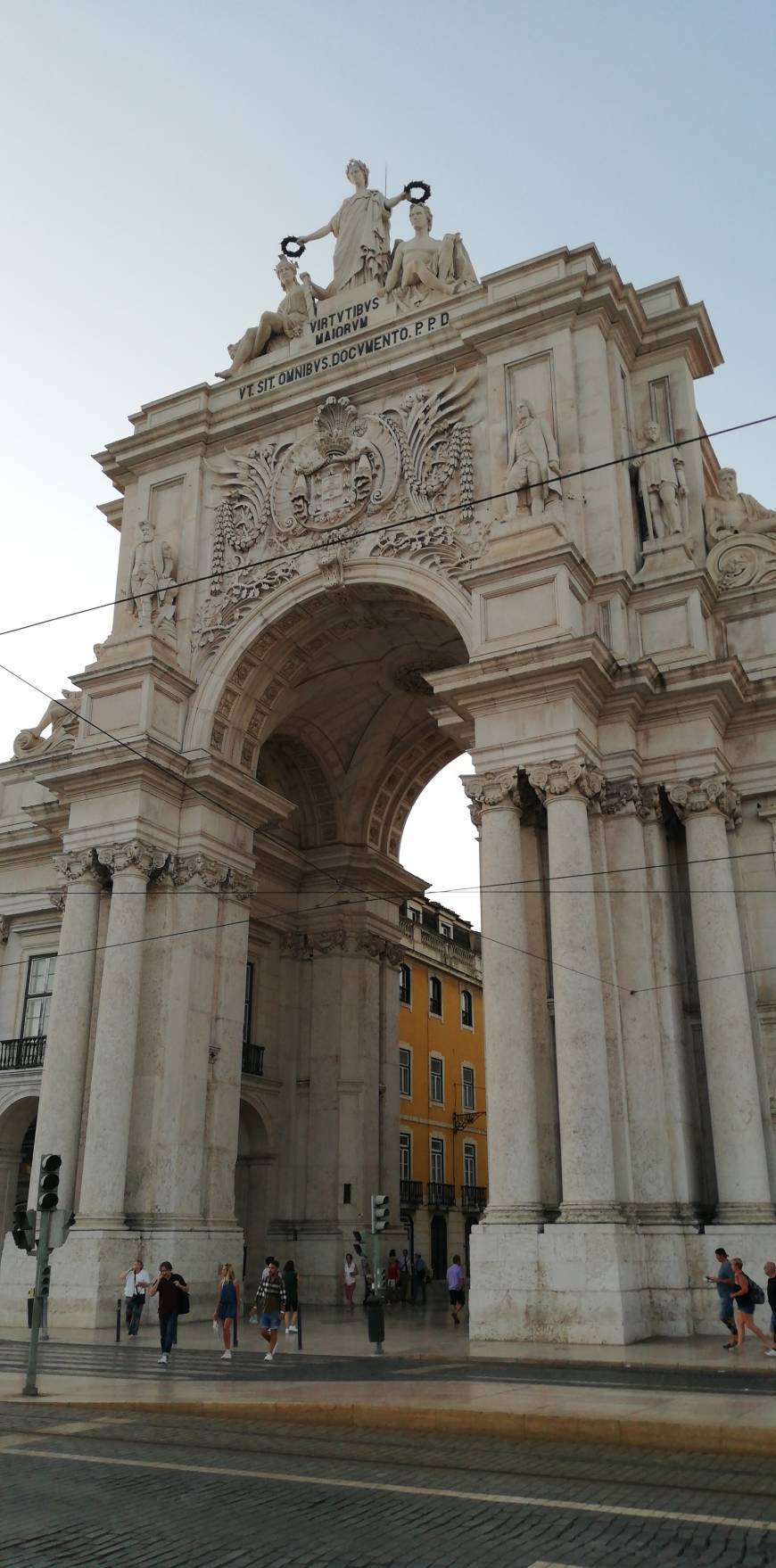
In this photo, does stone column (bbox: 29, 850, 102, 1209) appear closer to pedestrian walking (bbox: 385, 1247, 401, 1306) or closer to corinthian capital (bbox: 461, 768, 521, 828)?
corinthian capital (bbox: 461, 768, 521, 828)

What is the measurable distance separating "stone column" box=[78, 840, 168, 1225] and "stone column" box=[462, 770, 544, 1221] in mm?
7154

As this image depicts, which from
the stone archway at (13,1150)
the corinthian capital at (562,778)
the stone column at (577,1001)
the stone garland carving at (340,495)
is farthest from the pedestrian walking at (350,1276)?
the stone garland carving at (340,495)

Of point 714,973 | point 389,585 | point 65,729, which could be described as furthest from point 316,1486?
point 65,729

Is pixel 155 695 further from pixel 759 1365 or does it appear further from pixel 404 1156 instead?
pixel 404 1156

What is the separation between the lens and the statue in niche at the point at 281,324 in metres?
31.0

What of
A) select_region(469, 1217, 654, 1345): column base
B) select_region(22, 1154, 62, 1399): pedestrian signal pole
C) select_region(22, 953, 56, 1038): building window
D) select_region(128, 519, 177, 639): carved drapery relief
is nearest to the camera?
select_region(22, 1154, 62, 1399): pedestrian signal pole

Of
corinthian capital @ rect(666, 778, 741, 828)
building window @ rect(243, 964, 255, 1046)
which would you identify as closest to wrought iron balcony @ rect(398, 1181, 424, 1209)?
building window @ rect(243, 964, 255, 1046)

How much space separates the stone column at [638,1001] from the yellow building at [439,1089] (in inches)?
928

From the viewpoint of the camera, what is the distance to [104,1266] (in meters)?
22.6

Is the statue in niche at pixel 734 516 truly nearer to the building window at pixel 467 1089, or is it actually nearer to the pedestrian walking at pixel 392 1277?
the pedestrian walking at pixel 392 1277

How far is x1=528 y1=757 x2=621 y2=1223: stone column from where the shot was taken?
19.5 meters

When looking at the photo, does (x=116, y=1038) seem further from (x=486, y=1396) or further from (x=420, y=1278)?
(x=420, y=1278)

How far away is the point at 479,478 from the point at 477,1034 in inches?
1363

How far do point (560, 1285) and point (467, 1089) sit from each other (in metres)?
35.8
